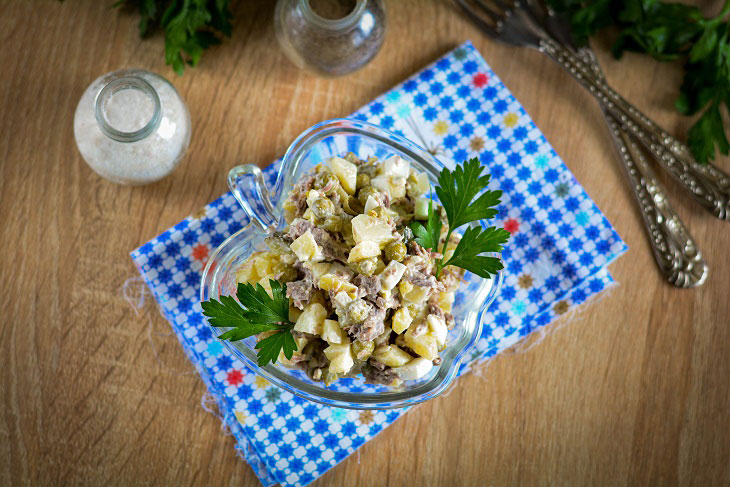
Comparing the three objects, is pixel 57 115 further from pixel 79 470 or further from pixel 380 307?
pixel 380 307

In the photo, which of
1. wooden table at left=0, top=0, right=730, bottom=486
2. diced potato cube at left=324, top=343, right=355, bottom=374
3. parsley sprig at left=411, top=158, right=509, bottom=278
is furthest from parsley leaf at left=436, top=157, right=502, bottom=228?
wooden table at left=0, top=0, right=730, bottom=486

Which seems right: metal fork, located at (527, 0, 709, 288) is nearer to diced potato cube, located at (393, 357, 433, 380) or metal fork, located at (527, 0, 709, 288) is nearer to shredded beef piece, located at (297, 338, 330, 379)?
diced potato cube, located at (393, 357, 433, 380)

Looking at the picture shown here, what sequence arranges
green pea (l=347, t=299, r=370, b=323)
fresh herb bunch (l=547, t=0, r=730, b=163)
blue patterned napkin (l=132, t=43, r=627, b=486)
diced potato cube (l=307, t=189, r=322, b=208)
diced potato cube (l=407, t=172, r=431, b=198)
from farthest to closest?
1. fresh herb bunch (l=547, t=0, r=730, b=163)
2. blue patterned napkin (l=132, t=43, r=627, b=486)
3. diced potato cube (l=407, t=172, r=431, b=198)
4. diced potato cube (l=307, t=189, r=322, b=208)
5. green pea (l=347, t=299, r=370, b=323)

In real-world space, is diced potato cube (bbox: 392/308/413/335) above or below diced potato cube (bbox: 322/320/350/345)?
above

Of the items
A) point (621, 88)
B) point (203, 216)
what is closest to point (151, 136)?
point (203, 216)

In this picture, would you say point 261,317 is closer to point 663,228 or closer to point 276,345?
point 276,345

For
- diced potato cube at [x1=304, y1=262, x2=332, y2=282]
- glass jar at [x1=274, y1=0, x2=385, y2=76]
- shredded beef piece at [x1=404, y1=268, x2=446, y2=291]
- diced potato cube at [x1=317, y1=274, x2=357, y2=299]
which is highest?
glass jar at [x1=274, y1=0, x2=385, y2=76]

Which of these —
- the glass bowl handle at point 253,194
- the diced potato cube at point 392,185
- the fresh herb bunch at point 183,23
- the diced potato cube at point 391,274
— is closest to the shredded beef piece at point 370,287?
the diced potato cube at point 391,274
